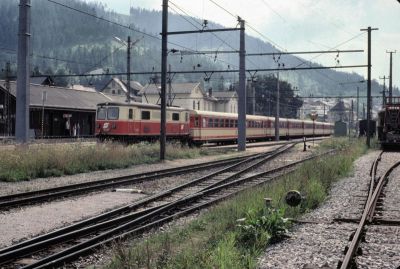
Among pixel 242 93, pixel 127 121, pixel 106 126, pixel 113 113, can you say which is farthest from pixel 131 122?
pixel 242 93

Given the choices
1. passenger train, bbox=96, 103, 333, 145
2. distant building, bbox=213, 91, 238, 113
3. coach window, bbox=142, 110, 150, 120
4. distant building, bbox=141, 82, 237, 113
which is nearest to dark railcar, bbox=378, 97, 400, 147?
passenger train, bbox=96, 103, 333, 145

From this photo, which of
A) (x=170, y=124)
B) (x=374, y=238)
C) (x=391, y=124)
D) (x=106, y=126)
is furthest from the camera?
(x=170, y=124)

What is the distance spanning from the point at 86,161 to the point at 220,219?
39.8 feet

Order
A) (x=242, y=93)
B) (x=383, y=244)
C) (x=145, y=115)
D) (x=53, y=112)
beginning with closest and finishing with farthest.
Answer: (x=383, y=244), (x=145, y=115), (x=242, y=93), (x=53, y=112)

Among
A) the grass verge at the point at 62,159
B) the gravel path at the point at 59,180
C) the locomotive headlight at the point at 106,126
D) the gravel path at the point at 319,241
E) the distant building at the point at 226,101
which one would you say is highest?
the distant building at the point at 226,101

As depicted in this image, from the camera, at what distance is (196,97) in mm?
100125

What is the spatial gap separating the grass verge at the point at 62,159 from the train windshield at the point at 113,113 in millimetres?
5226

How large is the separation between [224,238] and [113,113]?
943 inches

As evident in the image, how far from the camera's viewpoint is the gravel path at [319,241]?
6477mm

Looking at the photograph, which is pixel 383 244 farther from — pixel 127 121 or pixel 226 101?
pixel 226 101

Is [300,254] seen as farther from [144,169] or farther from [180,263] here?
[144,169]

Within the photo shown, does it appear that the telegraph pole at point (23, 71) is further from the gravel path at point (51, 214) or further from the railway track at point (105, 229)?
the railway track at point (105, 229)

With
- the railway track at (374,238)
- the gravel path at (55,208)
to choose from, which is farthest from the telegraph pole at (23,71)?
the railway track at (374,238)

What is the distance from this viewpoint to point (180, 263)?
6.21 meters
